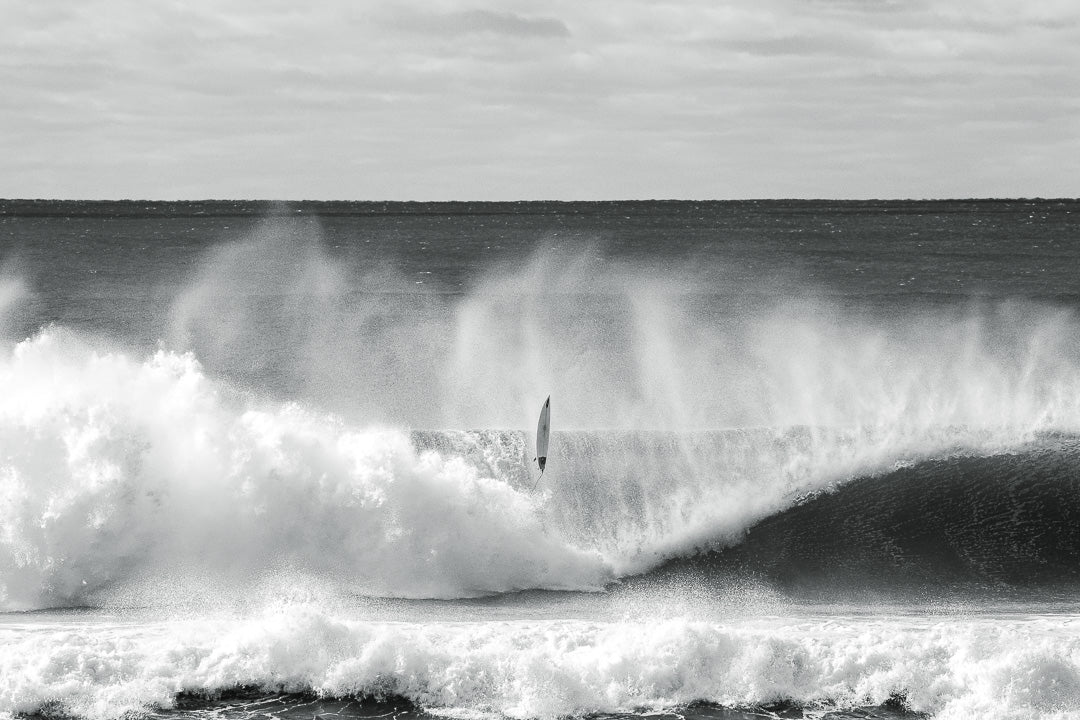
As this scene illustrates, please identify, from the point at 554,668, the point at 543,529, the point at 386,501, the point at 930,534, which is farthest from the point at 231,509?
the point at 930,534

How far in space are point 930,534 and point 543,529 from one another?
207 inches

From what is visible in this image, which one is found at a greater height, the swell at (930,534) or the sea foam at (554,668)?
the swell at (930,534)

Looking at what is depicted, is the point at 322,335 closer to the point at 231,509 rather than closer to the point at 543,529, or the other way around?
the point at 231,509

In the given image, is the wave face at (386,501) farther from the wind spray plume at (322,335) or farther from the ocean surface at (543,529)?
the wind spray plume at (322,335)

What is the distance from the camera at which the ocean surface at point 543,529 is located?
36.5 ft

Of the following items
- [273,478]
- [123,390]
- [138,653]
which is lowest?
[138,653]

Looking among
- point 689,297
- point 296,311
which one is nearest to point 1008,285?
point 689,297

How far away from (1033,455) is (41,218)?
355 feet

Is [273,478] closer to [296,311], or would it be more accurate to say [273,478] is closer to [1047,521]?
[1047,521]

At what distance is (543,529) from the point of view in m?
15.7

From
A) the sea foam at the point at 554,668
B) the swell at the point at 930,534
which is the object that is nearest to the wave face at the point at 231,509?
the swell at the point at 930,534

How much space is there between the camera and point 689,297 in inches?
1702

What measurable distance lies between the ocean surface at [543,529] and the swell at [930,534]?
5 cm

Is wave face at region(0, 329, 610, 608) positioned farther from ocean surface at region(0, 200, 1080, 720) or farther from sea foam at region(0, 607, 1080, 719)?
sea foam at region(0, 607, 1080, 719)
